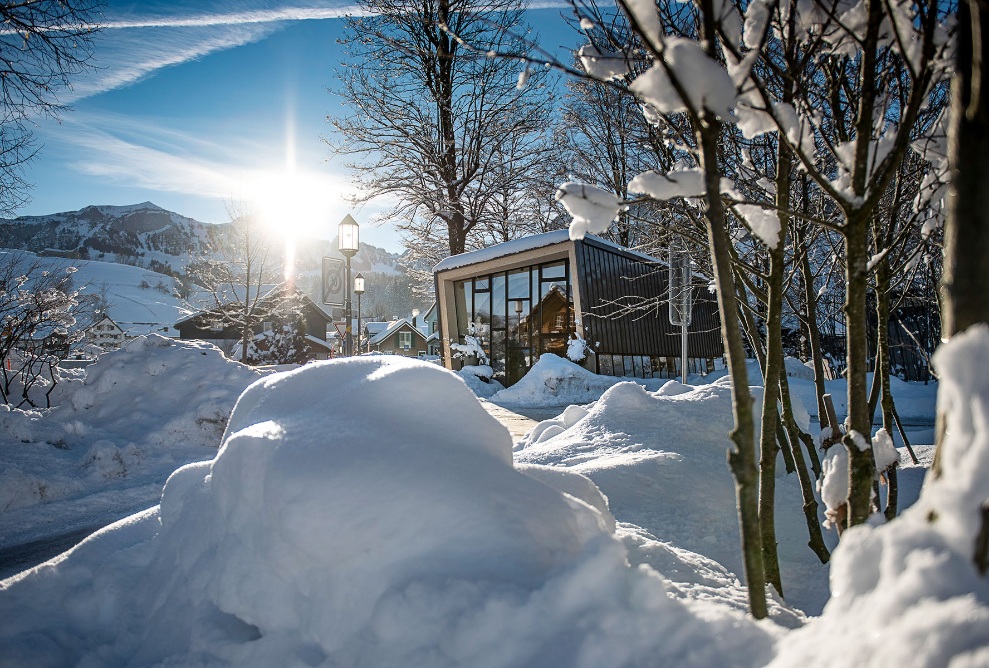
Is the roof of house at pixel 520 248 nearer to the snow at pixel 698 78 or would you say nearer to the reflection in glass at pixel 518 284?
the reflection in glass at pixel 518 284

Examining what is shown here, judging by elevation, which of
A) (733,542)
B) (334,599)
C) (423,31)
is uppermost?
(423,31)

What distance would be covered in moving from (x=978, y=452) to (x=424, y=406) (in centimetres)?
151

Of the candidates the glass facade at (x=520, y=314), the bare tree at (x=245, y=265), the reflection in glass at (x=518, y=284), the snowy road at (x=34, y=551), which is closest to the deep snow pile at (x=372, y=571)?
the snowy road at (x=34, y=551)

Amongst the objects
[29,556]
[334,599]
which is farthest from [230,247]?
[334,599]

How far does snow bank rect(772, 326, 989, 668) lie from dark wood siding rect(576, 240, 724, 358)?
1061 cm

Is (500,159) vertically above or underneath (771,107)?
above

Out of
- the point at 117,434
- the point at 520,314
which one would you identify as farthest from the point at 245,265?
the point at 117,434

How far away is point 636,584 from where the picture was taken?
1.30 meters

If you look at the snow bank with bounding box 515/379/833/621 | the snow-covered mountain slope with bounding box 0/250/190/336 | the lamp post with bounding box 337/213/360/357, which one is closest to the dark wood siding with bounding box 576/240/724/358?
the lamp post with bounding box 337/213/360/357

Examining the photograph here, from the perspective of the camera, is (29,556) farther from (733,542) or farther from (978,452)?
(978,452)

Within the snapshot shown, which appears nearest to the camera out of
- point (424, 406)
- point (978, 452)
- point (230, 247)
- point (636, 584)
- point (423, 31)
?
point (978, 452)

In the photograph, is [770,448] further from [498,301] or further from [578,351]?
[498,301]

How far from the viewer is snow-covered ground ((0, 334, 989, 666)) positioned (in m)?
0.82

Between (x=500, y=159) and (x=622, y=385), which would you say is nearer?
(x=622, y=385)
